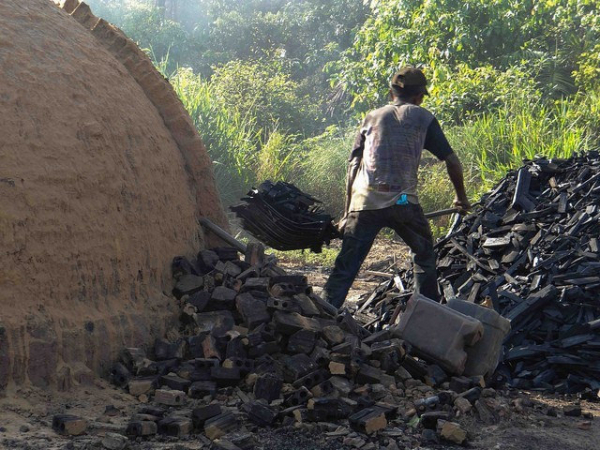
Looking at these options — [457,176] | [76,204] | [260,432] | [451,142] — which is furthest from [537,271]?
[451,142]

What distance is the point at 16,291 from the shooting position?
13.9ft

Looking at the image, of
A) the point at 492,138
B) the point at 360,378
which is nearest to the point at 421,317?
the point at 360,378

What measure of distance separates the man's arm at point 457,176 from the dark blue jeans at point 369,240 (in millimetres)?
401

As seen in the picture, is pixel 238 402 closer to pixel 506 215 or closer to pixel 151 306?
pixel 151 306

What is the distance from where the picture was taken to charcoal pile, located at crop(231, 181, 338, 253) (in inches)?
238

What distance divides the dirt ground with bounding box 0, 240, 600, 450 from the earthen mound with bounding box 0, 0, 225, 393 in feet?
0.45

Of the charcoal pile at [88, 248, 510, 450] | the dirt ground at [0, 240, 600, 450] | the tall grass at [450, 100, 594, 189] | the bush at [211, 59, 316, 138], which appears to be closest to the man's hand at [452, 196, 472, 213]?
the charcoal pile at [88, 248, 510, 450]

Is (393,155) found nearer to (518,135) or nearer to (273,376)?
(273,376)

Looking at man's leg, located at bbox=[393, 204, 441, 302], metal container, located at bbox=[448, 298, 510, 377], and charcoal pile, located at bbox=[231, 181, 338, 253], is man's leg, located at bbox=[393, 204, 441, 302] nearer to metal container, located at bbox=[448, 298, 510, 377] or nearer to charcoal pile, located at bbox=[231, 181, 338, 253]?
charcoal pile, located at bbox=[231, 181, 338, 253]

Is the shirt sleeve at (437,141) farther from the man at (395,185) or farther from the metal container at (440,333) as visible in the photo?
the metal container at (440,333)

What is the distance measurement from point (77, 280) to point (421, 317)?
6.94 ft

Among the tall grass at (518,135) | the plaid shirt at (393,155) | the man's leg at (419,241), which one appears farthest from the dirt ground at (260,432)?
the tall grass at (518,135)

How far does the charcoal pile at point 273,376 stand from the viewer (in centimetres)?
415

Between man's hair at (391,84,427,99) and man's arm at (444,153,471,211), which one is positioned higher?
man's hair at (391,84,427,99)
